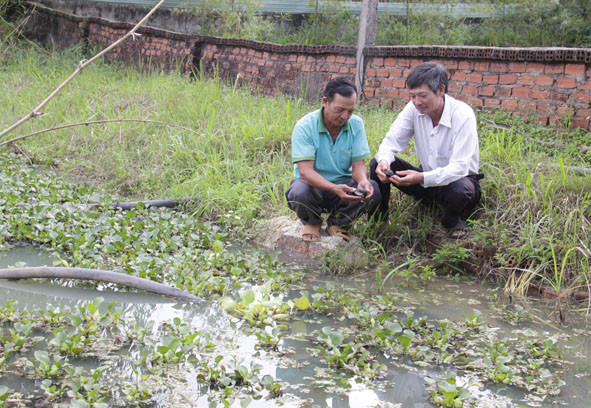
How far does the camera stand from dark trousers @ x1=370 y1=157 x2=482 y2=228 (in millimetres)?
4566

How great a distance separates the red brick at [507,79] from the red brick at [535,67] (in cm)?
17

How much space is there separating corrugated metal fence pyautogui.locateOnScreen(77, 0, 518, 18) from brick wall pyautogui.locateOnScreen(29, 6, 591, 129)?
150 cm

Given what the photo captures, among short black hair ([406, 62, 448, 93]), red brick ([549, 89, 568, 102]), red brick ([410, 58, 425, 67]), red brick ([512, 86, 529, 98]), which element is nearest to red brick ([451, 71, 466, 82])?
red brick ([410, 58, 425, 67])

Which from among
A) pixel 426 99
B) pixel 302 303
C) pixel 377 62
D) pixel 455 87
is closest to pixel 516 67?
pixel 455 87

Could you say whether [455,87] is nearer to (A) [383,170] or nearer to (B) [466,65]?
(B) [466,65]

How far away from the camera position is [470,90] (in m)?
6.98

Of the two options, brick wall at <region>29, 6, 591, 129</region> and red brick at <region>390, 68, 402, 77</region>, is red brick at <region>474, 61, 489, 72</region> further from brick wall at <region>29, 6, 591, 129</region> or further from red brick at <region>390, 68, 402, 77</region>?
red brick at <region>390, 68, 402, 77</region>

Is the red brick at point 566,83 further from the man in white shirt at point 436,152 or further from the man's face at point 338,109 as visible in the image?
the man's face at point 338,109

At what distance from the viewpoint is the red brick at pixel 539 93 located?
20.8ft

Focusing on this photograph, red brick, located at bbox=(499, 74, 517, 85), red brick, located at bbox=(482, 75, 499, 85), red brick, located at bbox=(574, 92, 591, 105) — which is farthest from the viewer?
red brick, located at bbox=(482, 75, 499, 85)

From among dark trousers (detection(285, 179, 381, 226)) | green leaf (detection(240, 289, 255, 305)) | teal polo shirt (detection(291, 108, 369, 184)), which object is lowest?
green leaf (detection(240, 289, 255, 305))

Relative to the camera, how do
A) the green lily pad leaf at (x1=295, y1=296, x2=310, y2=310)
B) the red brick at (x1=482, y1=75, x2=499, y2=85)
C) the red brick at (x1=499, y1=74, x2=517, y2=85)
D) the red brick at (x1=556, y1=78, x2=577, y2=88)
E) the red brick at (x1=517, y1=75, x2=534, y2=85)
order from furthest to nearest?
the red brick at (x1=482, y1=75, x2=499, y2=85)
the red brick at (x1=499, y1=74, x2=517, y2=85)
the red brick at (x1=517, y1=75, x2=534, y2=85)
the red brick at (x1=556, y1=78, x2=577, y2=88)
the green lily pad leaf at (x1=295, y1=296, x2=310, y2=310)

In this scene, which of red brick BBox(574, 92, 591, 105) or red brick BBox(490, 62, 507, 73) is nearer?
red brick BBox(574, 92, 591, 105)

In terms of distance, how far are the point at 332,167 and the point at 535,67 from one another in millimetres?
2992
